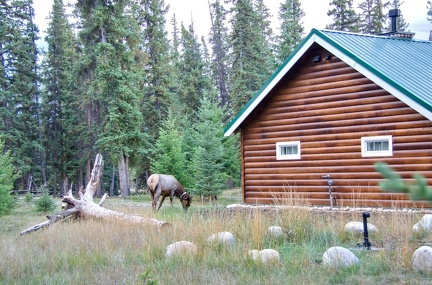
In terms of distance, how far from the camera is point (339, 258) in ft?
22.6

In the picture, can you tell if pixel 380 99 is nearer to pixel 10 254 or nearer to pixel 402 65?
pixel 402 65

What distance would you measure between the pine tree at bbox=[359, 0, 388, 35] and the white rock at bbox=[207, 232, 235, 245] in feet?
140

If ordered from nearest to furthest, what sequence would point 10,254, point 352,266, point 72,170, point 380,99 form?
point 352,266, point 10,254, point 380,99, point 72,170

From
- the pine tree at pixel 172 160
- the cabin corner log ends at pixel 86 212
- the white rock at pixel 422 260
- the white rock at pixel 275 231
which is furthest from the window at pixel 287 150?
the pine tree at pixel 172 160

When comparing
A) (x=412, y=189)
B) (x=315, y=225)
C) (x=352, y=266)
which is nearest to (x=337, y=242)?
(x=315, y=225)

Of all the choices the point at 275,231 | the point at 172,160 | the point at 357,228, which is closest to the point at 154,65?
the point at 172,160

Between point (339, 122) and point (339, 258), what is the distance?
8.41 meters

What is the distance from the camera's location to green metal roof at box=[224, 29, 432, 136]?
12719 mm

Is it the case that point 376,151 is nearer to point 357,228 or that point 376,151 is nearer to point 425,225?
point 425,225

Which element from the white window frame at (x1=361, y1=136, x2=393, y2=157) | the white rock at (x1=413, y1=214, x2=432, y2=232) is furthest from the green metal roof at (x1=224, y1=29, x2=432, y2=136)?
the white rock at (x1=413, y1=214, x2=432, y2=232)

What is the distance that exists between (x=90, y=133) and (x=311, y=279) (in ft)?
120

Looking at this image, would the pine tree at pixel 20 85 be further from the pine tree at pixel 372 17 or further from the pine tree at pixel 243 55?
the pine tree at pixel 372 17

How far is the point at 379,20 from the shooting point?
48.1 m

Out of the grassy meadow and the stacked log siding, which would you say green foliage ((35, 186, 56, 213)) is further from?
the grassy meadow
